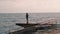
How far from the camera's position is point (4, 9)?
94.5 inches

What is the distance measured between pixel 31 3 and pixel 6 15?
0.52 m

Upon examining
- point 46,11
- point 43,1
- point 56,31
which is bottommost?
point 56,31

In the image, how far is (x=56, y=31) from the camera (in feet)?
5.38

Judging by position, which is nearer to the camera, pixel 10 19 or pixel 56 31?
pixel 56 31

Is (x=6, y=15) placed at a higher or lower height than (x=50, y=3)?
lower

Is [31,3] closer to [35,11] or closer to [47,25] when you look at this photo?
[35,11]

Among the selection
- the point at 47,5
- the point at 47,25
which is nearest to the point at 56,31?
the point at 47,25

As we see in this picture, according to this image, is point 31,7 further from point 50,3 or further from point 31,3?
point 50,3

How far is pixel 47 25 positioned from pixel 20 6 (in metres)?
0.90

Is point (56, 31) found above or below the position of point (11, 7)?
below

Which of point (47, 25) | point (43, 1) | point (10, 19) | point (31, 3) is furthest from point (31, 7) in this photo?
point (47, 25)

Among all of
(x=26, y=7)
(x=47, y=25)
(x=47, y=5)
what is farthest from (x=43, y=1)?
(x=47, y=25)

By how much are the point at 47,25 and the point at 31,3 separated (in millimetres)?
891

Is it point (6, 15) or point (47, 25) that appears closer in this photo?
point (47, 25)
